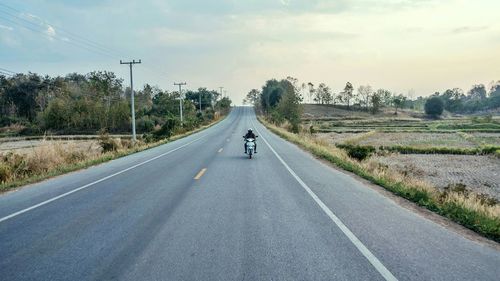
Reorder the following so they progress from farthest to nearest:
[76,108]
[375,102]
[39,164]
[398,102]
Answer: [398,102], [375,102], [76,108], [39,164]

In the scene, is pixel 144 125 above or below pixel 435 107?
below

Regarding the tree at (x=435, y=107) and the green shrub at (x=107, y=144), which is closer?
the green shrub at (x=107, y=144)

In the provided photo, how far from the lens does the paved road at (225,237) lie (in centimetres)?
446

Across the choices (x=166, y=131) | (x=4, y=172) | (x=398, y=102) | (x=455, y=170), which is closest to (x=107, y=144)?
(x=4, y=172)

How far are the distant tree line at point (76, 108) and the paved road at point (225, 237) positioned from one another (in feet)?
150

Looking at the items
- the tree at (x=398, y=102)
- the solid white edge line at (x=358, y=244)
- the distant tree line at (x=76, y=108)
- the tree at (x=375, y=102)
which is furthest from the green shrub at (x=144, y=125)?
the tree at (x=398, y=102)

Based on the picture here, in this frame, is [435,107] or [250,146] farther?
[435,107]

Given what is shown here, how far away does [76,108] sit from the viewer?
69.2 metres

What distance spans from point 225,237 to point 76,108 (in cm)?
7141

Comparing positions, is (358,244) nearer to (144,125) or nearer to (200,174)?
(200,174)

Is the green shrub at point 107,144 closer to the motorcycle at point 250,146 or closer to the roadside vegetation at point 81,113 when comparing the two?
the roadside vegetation at point 81,113

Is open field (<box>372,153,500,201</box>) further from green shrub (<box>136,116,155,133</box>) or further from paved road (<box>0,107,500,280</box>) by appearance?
green shrub (<box>136,116,155,133</box>)

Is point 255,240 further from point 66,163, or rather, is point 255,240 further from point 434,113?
point 434,113

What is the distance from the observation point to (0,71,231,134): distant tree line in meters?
69.0
